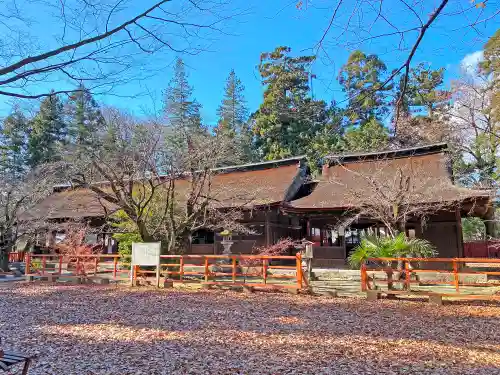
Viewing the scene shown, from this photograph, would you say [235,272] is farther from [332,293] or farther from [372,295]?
[372,295]

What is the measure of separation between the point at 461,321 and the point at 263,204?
29.1ft

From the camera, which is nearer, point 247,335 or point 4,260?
point 247,335

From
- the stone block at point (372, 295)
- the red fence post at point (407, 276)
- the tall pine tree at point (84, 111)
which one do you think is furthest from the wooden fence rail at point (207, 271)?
the tall pine tree at point (84, 111)

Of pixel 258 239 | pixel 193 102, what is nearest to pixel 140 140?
pixel 258 239

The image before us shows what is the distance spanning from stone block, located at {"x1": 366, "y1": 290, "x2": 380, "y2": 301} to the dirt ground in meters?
0.39

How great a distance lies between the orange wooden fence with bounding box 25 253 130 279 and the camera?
13.1m

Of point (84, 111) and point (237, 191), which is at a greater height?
point (84, 111)

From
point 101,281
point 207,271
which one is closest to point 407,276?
point 207,271

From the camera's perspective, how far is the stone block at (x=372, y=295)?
9.43 meters

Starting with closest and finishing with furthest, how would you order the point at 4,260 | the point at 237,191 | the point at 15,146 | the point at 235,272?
the point at 235,272 → the point at 237,191 → the point at 4,260 → the point at 15,146

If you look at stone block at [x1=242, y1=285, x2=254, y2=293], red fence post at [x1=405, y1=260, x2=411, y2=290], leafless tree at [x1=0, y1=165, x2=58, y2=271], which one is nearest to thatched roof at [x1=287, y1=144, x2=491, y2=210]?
red fence post at [x1=405, y1=260, x2=411, y2=290]

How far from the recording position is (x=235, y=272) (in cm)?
1112

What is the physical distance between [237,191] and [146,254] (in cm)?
537

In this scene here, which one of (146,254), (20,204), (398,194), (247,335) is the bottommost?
(247,335)
